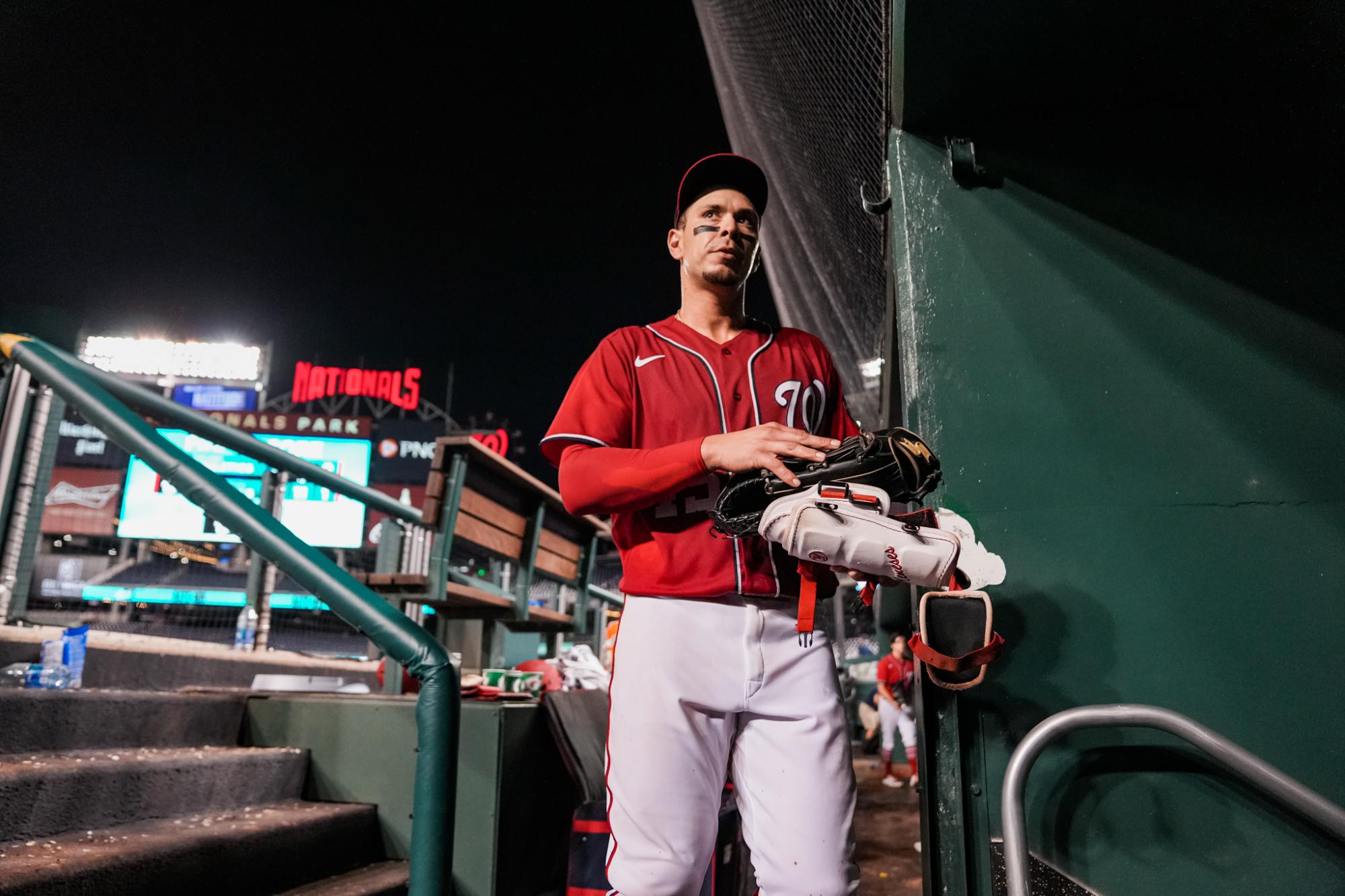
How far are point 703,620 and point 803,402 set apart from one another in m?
0.54

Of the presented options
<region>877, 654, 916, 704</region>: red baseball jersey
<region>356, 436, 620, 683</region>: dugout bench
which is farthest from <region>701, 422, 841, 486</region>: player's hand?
<region>877, 654, 916, 704</region>: red baseball jersey

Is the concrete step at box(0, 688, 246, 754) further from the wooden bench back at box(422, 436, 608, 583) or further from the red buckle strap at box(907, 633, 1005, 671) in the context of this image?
the red buckle strap at box(907, 633, 1005, 671)

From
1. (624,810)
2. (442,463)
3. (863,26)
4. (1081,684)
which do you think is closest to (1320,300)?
(1081,684)

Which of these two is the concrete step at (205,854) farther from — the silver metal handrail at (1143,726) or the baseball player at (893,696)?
the baseball player at (893,696)

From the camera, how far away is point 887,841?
4824mm

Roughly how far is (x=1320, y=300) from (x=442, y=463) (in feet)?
9.73

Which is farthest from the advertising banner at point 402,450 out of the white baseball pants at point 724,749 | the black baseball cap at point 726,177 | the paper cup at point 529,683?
the white baseball pants at point 724,749

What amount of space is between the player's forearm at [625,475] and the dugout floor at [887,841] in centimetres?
83

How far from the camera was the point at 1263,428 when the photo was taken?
1.84m

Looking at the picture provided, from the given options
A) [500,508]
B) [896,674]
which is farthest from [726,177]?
[896,674]

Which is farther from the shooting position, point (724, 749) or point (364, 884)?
point (364, 884)

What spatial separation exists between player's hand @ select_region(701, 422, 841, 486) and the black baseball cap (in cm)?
74

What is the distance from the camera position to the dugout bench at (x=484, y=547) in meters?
3.35

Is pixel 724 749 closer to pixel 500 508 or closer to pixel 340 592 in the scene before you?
pixel 340 592
